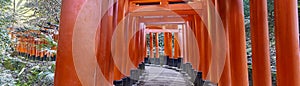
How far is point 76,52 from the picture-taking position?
2314mm

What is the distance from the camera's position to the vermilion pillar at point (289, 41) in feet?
7.75

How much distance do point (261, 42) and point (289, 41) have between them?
0.75m

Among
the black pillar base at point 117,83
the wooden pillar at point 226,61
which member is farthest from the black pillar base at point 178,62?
the wooden pillar at point 226,61

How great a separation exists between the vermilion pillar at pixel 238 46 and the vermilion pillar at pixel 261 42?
1.83 ft

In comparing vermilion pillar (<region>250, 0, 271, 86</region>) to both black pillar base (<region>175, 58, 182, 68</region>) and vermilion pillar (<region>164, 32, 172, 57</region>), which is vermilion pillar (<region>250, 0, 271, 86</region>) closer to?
black pillar base (<region>175, 58, 182, 68</region>)

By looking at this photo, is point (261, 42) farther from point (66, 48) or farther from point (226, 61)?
point (66, 48)

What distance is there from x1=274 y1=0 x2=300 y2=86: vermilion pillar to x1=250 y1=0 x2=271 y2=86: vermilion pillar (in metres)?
0.65

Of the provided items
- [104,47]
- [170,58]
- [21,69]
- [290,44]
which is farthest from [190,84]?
[170,58]

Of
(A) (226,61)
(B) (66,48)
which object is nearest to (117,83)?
(A) (226,61)

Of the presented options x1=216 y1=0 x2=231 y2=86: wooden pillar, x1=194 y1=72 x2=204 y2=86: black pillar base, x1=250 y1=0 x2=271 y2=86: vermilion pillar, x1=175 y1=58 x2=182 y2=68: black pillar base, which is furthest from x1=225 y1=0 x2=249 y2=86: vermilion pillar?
x1=175 y1=58 x2=182 y2=68: black pillar base

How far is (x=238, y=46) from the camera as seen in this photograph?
386 cm

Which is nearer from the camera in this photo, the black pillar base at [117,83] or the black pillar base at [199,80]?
the black pillar base at [117,83]

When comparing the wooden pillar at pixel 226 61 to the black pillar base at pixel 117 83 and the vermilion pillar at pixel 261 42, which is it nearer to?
the vermilion pillar at pixel 261 42

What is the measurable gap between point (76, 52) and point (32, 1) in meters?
4.51
